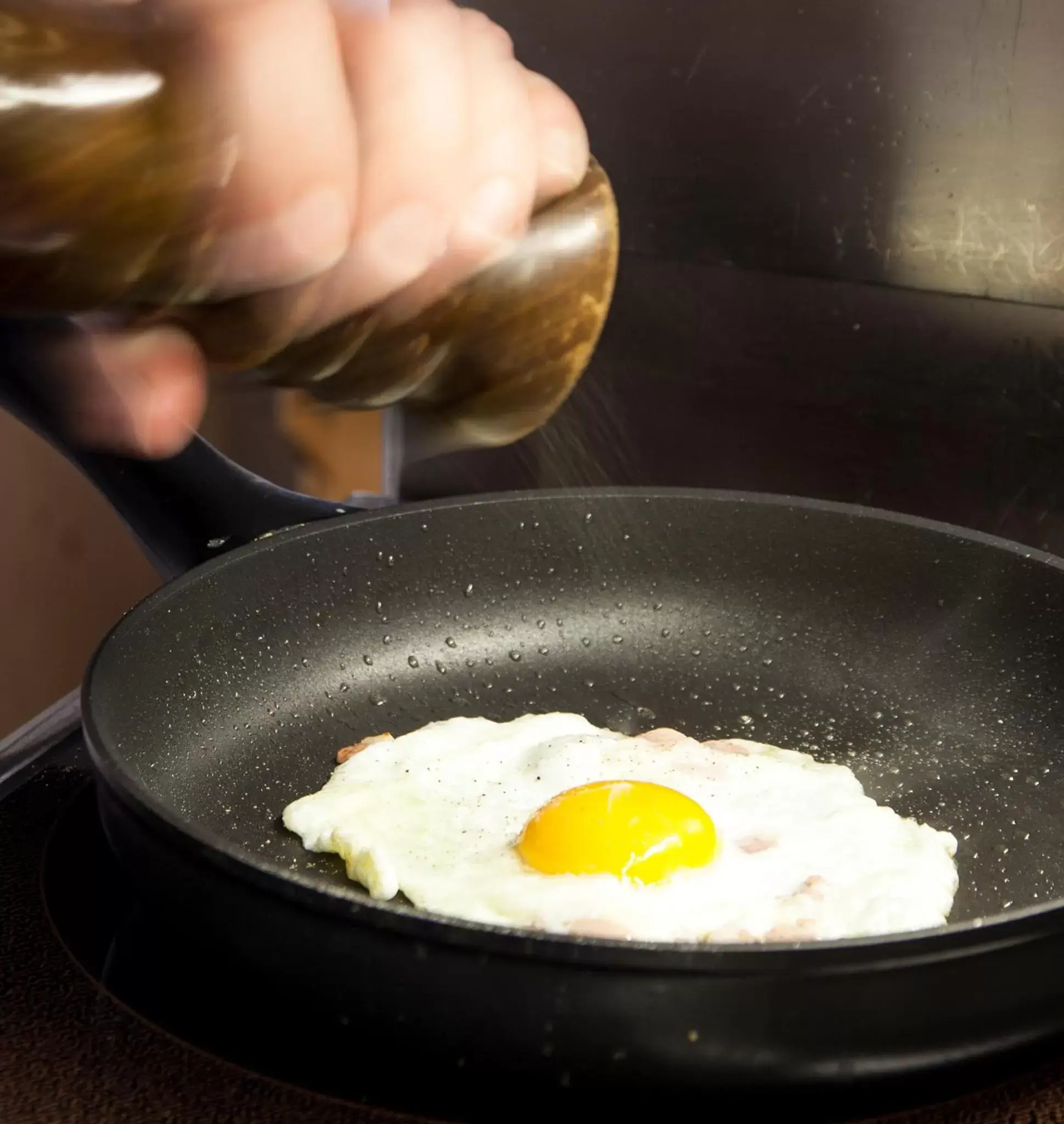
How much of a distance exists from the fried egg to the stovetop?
0.14 metres

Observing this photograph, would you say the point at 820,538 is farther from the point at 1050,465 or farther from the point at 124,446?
the point at 124,446

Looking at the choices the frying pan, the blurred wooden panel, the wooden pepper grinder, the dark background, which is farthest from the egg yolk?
the blurred wooden panel

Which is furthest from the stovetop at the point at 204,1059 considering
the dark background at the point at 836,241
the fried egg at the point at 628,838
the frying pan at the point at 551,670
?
the dark background at the point at 836,241

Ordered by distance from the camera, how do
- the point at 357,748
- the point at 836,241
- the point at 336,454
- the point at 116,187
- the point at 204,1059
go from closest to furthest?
the point at 116,187, the point at 204,1059, the point at 357,748, the point at 836,241, the point at 336,454

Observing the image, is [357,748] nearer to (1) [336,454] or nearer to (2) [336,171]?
(2) [336,171]

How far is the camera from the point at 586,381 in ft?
5.57

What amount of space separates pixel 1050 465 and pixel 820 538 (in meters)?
0.30

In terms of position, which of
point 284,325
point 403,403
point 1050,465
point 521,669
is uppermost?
point 284,325

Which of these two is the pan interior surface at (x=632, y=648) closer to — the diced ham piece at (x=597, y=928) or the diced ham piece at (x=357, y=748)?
the diced ham piece at (x=357, y=748)

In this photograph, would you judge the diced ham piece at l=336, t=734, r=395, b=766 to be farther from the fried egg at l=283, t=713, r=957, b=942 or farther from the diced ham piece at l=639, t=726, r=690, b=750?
the diced ham piece at l=639, t=726, r=690, b=750

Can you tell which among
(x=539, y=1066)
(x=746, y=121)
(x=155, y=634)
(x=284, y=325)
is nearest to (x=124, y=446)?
(x=284, y=325)

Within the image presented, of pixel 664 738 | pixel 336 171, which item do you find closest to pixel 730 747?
pixel 664 738

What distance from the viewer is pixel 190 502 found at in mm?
1232

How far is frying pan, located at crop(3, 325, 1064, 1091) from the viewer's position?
672mm
